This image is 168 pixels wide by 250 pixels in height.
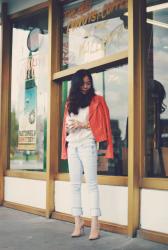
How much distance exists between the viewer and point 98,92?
556cm

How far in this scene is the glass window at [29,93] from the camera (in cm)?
650

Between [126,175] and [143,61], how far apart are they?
4.22 ft

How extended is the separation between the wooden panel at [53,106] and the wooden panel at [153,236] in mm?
1688

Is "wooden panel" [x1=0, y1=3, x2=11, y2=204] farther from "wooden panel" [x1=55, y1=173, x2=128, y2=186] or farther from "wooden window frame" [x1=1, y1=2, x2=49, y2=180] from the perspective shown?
"wooden panel" [x1=55, y1=173, x2=128, y2=186]

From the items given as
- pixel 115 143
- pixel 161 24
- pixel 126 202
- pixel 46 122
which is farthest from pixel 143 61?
pixel 46 122

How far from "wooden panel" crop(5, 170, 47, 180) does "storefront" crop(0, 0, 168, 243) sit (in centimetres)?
2

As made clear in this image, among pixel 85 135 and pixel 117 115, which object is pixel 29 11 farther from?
pixel 85 135

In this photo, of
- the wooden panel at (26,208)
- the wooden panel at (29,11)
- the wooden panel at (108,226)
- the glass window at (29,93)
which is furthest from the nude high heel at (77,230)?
the wooden panel at (29,11)

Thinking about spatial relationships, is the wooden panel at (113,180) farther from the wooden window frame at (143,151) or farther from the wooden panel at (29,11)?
the wooden panel at (29,11)

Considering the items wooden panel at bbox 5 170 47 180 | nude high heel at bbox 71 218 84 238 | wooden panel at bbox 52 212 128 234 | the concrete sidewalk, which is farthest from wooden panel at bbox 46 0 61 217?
nude high heel at bbox 71 218 84 238

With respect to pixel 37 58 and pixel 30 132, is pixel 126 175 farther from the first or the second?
pixel 37 58

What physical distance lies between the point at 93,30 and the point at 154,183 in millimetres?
2335

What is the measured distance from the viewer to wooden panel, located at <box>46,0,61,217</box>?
5.87m

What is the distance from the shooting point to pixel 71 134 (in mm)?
4660
